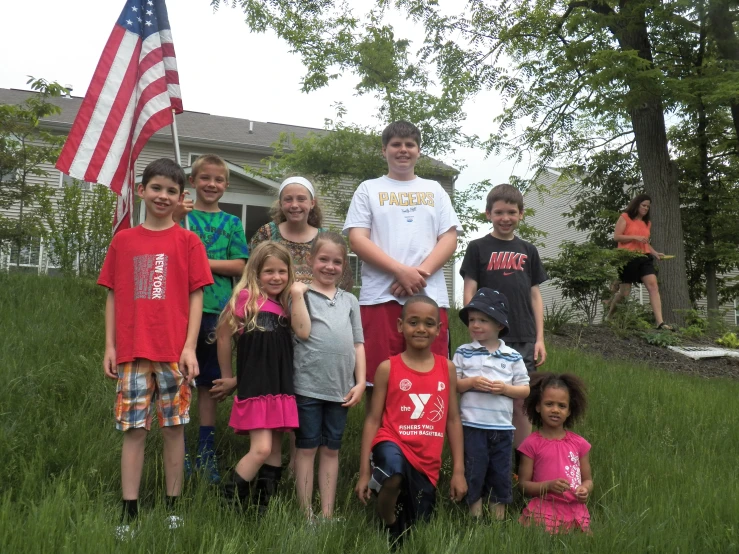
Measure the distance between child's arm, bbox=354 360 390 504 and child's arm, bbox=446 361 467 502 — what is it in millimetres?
379

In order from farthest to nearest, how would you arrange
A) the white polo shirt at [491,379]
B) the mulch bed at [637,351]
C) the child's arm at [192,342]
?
the mulch bed at [637,351] < the white polo shirt at [491,379] < the child's arm at [192,342]

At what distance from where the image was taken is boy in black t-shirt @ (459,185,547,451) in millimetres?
4418

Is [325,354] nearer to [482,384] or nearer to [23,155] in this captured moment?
[482,384]

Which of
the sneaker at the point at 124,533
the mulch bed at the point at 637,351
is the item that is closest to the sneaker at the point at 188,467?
the sneaker at the point at 124,533

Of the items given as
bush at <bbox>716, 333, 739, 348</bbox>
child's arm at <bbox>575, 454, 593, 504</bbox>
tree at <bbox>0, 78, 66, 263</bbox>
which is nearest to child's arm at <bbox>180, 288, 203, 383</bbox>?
child's arm at <bbox>575, 454, 593, 504</bbox>

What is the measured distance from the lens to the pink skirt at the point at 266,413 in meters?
3.51

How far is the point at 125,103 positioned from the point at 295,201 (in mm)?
1410

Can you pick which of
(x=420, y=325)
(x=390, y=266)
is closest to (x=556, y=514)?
(x=420, y=325)

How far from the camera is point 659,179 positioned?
1198cm

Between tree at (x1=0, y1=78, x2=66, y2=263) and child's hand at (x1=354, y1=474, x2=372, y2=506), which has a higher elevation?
tree at (x1=0, y1=78, x2=66, y2=263)

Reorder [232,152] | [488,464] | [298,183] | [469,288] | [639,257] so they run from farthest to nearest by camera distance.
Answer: [232,152], [639,257], [469,288], [298,183], [488,464]

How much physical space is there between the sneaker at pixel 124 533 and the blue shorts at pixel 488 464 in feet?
5.89

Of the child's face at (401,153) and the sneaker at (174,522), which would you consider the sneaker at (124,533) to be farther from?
the child's face at (401,153)

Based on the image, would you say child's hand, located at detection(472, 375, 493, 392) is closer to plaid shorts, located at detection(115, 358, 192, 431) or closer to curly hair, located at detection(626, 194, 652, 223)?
plaid shorts, located at detection(115, 358, 192, 431)
